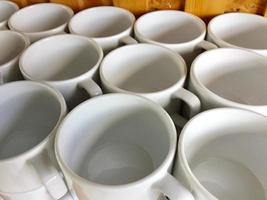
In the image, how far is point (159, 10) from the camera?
574mm

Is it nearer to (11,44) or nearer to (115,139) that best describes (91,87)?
(115,139)

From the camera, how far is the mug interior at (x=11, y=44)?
536mm

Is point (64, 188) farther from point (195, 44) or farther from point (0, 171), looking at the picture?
point (195, 44)

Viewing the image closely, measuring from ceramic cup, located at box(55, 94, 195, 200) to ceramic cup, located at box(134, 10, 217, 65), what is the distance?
0.49 ft

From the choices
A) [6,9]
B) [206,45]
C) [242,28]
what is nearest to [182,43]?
[206,45]

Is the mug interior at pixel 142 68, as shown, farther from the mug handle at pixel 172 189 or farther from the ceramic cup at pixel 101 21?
the mug handle at pixel 172 189

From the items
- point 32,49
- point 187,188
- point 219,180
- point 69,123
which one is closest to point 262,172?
point 219,180

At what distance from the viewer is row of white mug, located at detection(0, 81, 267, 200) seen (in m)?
0.32

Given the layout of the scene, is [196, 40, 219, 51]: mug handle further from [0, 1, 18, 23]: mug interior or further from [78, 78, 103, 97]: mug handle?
[0, 1, 18, 23]: mug interior

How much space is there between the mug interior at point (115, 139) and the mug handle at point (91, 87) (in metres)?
0.02

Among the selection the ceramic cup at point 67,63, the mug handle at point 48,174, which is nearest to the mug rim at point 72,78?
the ceramic cup at point 67,63

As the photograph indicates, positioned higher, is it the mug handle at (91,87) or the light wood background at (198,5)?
the light wood background at (198,5)

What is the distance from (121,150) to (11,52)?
0.30m

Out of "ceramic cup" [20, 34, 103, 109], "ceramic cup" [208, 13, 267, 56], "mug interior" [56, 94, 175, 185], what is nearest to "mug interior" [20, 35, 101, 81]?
"ceramic cup" [20, 34, 103, 109]
